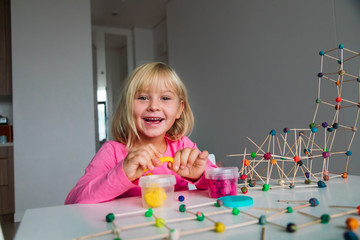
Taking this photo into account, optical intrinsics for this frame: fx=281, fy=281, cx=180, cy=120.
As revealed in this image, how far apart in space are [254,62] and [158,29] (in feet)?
8.85

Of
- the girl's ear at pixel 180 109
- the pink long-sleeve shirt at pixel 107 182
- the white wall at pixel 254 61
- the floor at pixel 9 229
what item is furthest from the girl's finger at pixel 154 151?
the floor at pixel 9 229

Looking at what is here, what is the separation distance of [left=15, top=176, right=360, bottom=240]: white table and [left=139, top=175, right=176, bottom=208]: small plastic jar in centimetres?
3

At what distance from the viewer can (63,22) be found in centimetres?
299

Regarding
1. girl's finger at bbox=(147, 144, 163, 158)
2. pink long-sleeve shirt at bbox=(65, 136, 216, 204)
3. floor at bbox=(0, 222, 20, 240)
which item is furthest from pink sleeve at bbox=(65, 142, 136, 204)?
floor at bbox=(0, 222, 20, 240)

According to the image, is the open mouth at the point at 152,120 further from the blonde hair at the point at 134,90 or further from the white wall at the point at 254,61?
the white wall at the point at 254,61

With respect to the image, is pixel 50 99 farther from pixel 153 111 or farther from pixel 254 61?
pixel 153 111

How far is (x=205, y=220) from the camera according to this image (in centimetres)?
51

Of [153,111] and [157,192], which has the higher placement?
[153,111]

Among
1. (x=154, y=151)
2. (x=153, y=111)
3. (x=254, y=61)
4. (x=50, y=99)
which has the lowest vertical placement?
(x=154, y=151)

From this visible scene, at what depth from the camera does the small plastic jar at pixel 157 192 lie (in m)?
0.63

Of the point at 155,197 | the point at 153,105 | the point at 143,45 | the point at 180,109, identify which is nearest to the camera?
the point at 155,197

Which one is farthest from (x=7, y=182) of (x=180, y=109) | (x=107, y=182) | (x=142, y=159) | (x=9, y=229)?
(x=142, y=159)

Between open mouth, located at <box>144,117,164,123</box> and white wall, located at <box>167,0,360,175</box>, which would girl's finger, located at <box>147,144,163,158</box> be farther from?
white wall, located at <box>167,0,360,175</box>

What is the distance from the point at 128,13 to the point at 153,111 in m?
3.63
